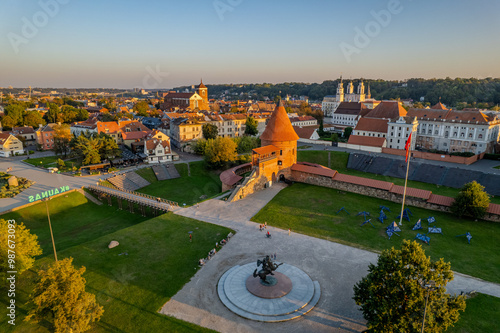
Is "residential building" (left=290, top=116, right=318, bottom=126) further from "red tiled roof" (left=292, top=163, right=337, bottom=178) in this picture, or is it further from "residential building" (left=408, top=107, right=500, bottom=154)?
"red tiled roof" (left=292, top=163, right=337, bottom=178)

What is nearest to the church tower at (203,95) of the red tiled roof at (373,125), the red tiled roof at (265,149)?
the red tiled roof at (373,125)

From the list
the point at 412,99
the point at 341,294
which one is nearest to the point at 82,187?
the point at 341,294

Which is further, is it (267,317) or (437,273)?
(267,317)

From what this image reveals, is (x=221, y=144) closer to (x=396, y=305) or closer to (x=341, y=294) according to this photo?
(x=341, y=294)

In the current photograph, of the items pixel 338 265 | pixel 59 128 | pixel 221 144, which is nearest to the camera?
pixel 338 265

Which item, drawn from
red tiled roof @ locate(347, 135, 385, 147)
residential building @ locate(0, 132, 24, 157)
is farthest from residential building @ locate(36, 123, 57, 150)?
red tiled roof @ locate(347, 135, 385, 147)

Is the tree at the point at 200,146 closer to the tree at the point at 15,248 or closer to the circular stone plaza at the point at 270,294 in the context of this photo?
the tree at the point at 15,248

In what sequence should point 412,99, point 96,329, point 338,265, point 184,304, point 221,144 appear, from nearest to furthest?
point 96,329 → point 184,304 → point 338,265 → point 221,144 → point 412,99

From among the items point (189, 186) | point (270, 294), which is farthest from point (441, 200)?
point (189, 186)
